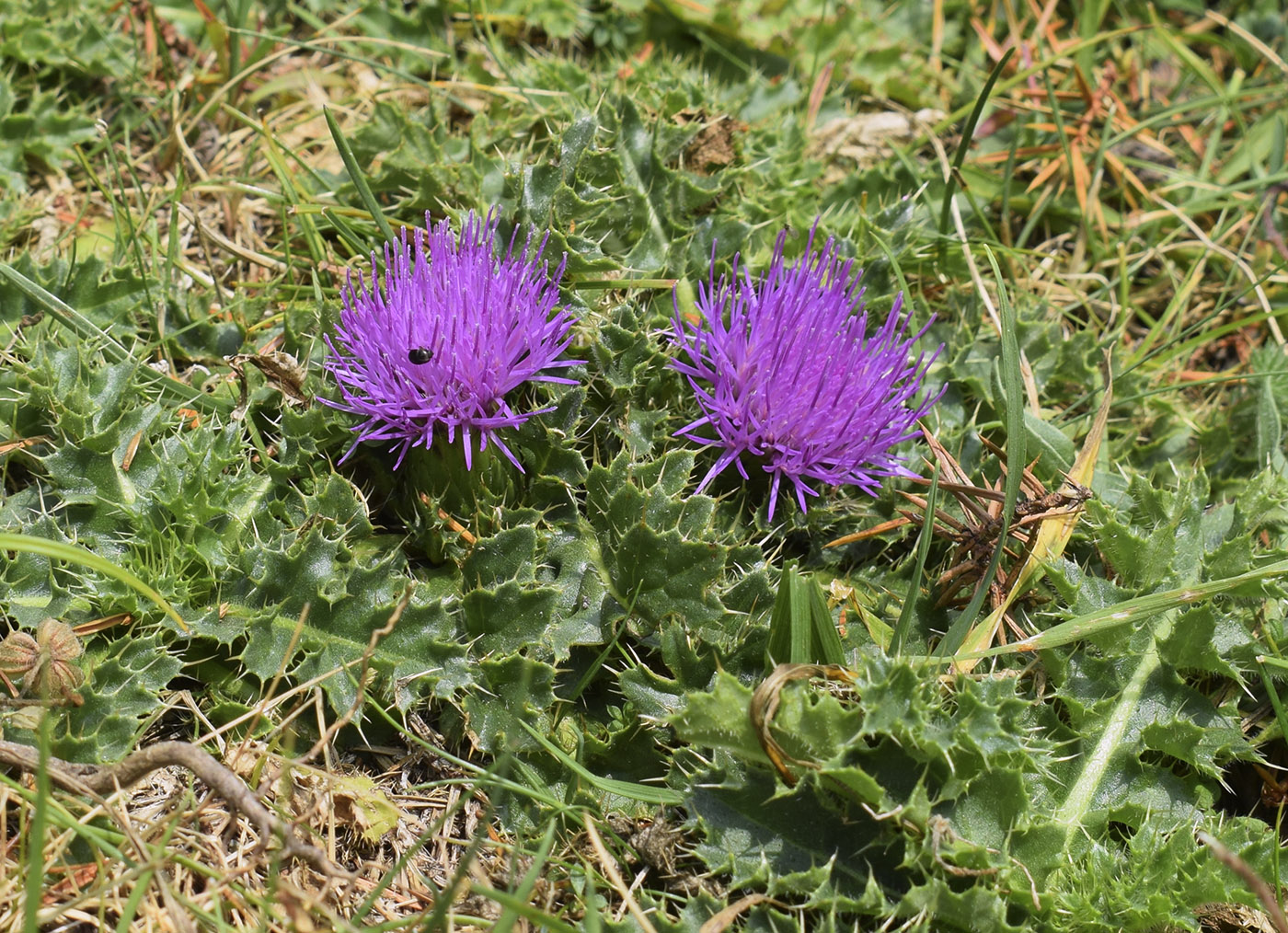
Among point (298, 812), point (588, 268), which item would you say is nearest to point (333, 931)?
point (298, 812)

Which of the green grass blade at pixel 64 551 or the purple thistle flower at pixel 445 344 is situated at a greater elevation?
the purple thistle flower at pixel 445 344

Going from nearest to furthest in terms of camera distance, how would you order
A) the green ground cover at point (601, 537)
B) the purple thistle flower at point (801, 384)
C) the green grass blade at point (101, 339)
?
the green ground cover at point (601, 537), the purple thistle flower at point (801, 384), the green grass blade at point (101, 339)

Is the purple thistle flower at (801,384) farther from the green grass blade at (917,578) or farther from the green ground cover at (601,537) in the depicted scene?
the green grass blade at (917,578)

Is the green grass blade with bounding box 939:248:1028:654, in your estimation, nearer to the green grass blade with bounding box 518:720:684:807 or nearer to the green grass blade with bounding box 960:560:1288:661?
the green grass blade with bounding box 960:560:1288:661

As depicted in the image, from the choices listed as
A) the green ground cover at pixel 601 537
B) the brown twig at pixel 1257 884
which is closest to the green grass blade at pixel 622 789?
the green ground cover at pixel 601 537

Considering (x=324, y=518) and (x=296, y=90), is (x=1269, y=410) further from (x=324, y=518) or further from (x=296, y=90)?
(x=296, y=90)

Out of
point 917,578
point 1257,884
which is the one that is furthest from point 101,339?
point 1257,884

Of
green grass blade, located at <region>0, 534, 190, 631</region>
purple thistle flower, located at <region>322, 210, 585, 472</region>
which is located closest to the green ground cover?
green grass blade, located at <region>0, 534, 190, 631</region>

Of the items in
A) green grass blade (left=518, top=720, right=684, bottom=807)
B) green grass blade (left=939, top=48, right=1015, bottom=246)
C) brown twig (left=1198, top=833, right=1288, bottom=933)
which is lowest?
green grass blade (left=518, top=720, right=684, bottom=807)
